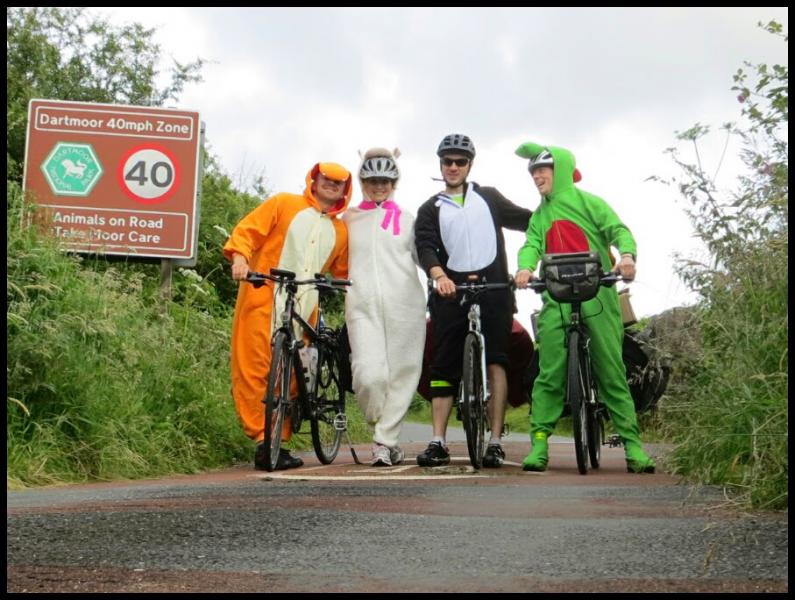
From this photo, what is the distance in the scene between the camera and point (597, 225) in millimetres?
8180

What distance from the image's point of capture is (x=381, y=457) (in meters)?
8.30

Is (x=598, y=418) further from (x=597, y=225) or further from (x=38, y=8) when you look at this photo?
(x=38, y=8)

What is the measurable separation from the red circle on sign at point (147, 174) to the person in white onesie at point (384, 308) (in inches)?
144

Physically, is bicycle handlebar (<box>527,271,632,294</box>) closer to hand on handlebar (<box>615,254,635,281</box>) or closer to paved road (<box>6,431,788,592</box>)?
hand on handlebar (<box>615,254,635,281</box>)

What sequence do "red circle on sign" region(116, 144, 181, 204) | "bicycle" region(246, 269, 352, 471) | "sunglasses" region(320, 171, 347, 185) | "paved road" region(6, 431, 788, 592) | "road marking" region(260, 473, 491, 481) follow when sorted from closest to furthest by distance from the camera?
"paved road" region(6, 431, 788, 592), "road marking" region(260, 473, 491, 481), "bicycle" region(246, 269, 352, 471), "sunglasses" region(320, 171, 347, 185), "red circle on sign" region(116, 144, 181, 204)

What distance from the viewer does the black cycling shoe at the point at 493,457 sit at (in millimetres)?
8125

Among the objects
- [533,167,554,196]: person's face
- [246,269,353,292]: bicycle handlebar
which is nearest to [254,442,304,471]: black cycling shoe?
[246,269,353,292]: bicycle handlebar

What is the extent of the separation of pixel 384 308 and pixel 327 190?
0.91 meters

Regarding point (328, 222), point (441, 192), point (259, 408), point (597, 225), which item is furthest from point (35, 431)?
point (597, 225)

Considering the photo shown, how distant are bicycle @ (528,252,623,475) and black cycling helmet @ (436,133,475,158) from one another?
1.10m

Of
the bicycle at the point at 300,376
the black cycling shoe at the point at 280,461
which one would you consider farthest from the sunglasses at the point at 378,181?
the black cycling shoe at the point at 280,461

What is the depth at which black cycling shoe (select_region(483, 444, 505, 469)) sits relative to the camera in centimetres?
812

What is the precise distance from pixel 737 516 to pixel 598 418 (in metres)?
3.11

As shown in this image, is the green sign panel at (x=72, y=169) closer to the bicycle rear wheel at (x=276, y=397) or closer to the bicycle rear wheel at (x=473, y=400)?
the bicycle rear wheel at (x=276, y=397)
